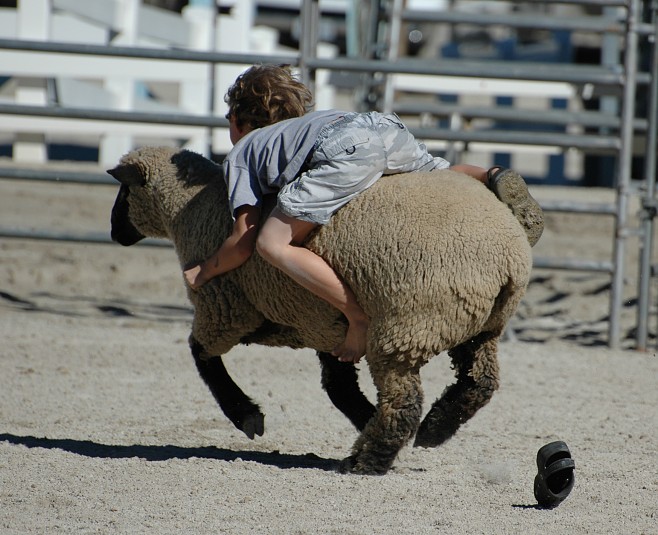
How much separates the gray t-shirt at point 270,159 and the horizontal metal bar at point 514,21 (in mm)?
3933

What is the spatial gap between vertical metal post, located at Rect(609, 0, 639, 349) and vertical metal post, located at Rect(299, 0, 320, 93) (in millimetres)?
2088

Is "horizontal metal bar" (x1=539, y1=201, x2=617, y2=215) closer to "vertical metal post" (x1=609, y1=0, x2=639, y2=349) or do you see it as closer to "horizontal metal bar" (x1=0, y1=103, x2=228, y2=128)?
"vertical metal post" (x1=609, y1=0, x2=639, y2=349)

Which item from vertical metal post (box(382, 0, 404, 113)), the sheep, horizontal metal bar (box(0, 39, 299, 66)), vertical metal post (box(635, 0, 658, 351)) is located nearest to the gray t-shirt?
the sheep

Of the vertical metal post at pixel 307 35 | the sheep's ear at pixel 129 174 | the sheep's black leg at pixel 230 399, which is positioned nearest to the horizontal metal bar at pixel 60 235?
the vertical metal post at pixel 307 35

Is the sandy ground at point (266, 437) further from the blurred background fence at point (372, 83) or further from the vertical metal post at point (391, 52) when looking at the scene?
the vertical metal post at point (391, 52)

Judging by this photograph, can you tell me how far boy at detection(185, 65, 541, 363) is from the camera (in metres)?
3.12

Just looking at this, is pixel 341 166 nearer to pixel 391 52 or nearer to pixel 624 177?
pixel 624 177

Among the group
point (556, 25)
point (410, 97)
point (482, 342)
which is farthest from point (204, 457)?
point (410, 97)

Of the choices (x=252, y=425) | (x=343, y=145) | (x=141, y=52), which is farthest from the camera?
(x=141, y=52)

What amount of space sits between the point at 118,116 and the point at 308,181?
3.46m

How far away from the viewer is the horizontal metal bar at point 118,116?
242 inches

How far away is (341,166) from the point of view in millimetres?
3115

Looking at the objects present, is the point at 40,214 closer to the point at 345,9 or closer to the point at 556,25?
the point at 556,25

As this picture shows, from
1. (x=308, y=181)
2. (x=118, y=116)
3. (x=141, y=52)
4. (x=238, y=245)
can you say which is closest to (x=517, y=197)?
(x=308, y=181)
